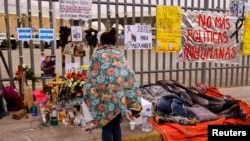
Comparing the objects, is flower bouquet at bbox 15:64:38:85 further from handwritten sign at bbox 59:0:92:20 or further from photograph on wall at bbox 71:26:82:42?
handwritten sign at bbox 59:0:92:20

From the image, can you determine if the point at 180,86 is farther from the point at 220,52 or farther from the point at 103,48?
the point at 103,48

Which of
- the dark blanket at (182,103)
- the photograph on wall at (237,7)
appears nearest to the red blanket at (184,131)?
the dark blanket at (182,103)

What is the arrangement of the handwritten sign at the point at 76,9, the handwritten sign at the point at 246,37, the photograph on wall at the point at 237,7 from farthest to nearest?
the handwritten sign at the point at 246,37
the photograph on wall at the point at 237,7
the handwritten sign at the point at 76,9

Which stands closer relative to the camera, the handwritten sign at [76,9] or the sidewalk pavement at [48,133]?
the sidewalk pavement at [48,133]

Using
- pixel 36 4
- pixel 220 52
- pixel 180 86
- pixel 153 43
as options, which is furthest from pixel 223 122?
pixel 36 4

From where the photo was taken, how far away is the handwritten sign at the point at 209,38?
6.24 m

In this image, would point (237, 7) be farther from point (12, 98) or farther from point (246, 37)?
point (12, 98)

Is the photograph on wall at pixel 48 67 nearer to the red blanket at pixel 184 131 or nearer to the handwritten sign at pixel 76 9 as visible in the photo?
the handwritten sign at pixel 76 9

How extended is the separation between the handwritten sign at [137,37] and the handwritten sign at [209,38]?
971 millimetres

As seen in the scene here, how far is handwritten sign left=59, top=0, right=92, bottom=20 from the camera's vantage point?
4904mm

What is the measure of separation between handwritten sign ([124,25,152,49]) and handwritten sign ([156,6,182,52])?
260 mm

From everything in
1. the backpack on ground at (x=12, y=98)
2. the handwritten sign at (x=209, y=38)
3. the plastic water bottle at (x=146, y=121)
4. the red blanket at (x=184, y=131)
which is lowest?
the red blanket at (x=184, y=131)

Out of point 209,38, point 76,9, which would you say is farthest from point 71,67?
point 209,38

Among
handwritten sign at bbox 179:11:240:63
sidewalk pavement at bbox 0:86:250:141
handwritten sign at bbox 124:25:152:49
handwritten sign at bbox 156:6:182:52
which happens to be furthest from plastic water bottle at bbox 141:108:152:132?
handwritten sign at bbox 179:11:240:63
